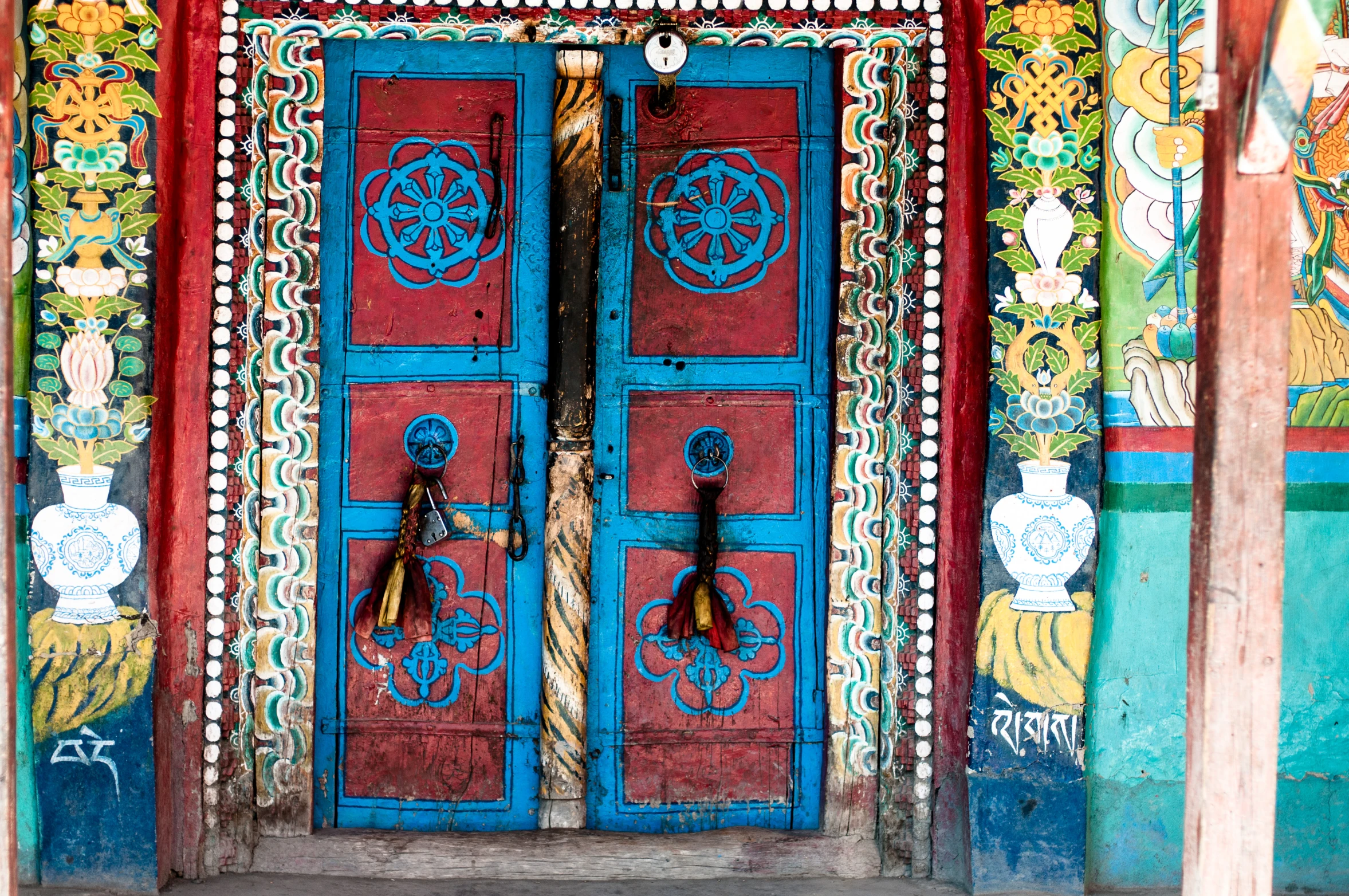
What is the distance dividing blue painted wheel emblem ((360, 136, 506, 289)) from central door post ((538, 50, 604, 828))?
0.69 ft

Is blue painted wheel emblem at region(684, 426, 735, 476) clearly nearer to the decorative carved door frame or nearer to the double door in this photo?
the double door

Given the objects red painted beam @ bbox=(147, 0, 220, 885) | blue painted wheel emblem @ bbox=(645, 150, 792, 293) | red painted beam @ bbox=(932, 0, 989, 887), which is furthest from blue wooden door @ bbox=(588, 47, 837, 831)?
red painted beam @ bbox=(147, 0, 220, 885)

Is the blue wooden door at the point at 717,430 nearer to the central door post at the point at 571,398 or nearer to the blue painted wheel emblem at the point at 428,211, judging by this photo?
the central door post at the point at 571,398

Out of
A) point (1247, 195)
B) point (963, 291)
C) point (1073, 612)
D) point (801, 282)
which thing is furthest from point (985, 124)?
point (1073, 612)

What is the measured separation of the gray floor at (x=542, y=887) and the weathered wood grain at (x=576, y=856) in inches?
1.0

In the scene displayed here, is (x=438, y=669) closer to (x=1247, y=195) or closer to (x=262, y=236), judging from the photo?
(x=262, y=236)

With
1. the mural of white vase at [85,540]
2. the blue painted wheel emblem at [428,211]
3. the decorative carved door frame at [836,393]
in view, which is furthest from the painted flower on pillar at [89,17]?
the mural of white vase at [85,540]

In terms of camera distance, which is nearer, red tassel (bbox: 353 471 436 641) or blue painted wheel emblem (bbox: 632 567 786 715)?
red tassel (bbox: 353 471 436 641)

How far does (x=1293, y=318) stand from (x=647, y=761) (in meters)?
2.11

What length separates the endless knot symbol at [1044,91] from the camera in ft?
8.84

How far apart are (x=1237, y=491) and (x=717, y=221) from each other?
1.56 metres

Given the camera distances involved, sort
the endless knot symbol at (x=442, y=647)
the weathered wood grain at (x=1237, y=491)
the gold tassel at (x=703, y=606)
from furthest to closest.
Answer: the endless knot symbol at (x=442, y=647) → the gold tassel at (x=703, y=606) → the weathered wood grain at (x=1237, y=491)

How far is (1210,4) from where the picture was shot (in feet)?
6.34

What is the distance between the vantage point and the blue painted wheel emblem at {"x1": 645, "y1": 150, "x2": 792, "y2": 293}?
298cm
